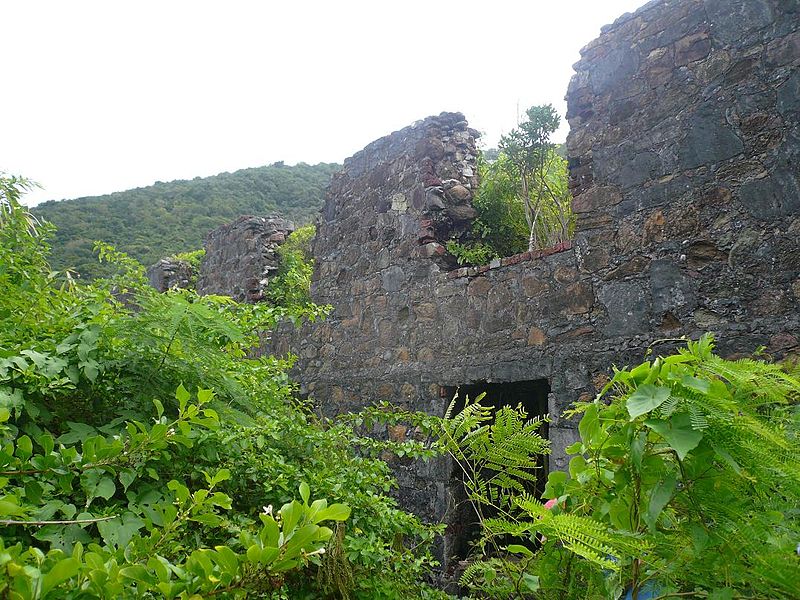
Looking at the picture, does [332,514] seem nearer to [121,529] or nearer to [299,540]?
[299,540]

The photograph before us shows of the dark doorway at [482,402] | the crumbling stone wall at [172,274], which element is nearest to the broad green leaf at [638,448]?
the dark doorway at [482,402]

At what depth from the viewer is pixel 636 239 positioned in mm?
3666

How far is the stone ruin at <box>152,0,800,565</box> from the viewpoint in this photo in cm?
317

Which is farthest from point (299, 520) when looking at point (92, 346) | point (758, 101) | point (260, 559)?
point (758, 101)

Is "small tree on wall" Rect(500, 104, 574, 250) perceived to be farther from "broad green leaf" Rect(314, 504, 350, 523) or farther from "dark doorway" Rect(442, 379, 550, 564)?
"broad green leaf" Rect(314, 504, 350, 523)

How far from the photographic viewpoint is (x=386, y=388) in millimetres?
5402

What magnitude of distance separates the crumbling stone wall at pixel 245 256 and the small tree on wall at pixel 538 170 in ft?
12.5

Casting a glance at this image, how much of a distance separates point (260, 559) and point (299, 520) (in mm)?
122

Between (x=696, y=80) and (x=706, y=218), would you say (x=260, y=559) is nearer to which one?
(x=706, y=218)

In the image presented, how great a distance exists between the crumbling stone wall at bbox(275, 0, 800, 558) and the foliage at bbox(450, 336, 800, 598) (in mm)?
2358

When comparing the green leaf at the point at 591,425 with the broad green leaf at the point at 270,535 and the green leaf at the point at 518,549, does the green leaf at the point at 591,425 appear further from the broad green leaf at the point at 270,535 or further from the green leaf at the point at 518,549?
the broad green leaf at the point at 270,535

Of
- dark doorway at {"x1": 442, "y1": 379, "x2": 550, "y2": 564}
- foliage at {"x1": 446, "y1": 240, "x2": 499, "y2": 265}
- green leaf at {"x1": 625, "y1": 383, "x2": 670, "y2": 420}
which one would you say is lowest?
dark doorway at {"x1": 442, "y1": 379, "x2": 550, "y2": 564}

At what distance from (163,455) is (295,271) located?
5.55 m

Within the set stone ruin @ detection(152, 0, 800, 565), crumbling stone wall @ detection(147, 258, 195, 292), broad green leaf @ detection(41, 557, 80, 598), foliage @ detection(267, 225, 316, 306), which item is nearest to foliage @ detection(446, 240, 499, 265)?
stone ruin @ detection(152, 0, 800, 565)
